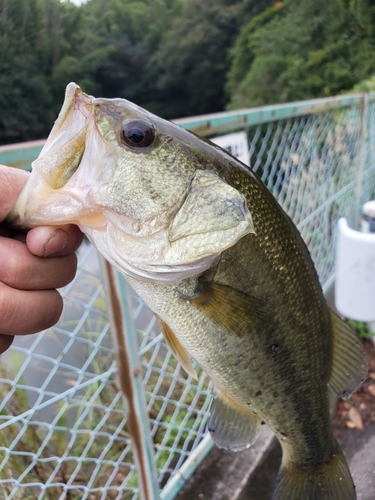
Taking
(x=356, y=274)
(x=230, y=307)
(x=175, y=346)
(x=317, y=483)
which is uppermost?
(x=230, y=307)

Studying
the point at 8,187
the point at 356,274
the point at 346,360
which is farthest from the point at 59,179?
the point at 356,274

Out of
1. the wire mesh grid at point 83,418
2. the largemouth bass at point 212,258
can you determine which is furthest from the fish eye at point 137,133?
the wire mesh grid at point 83,418

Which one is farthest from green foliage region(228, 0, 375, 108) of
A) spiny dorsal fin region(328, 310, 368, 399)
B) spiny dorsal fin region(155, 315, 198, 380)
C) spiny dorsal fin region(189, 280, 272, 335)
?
spiny dorsal fin region(155, 315, 198, 380)

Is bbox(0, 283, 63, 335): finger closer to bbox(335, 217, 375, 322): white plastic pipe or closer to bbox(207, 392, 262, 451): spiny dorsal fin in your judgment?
bbox(207, 392, 262, 451): spiny dorsal fin

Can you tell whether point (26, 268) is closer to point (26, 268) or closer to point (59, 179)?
point (26, 268)

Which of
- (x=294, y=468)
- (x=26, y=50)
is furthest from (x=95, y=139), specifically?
(x=26, y=50)

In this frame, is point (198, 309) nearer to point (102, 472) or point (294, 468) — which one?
point (294, 468)
